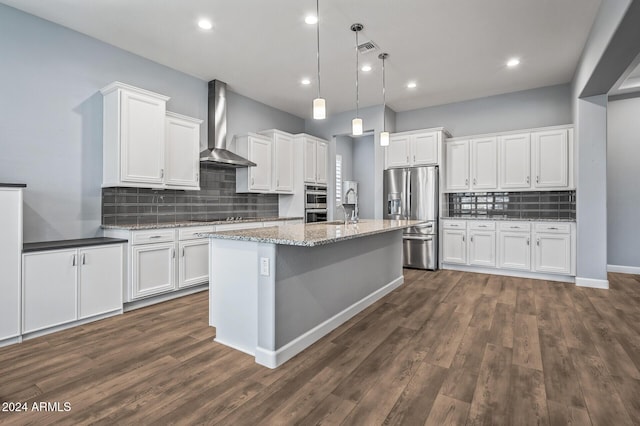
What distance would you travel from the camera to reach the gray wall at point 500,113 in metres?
5.18

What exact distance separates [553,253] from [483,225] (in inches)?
39.8

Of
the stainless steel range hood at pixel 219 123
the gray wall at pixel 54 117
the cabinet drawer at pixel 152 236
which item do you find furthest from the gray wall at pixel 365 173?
the gray wall at pixel 54 117

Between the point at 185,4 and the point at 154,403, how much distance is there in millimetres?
3281

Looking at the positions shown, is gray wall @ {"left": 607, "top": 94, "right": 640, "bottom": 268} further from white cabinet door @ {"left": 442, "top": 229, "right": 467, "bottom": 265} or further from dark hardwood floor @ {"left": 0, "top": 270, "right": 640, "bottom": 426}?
dark hardwood floor @ {"left": 0, "top": 270, "right": 640, "bottom": 426}

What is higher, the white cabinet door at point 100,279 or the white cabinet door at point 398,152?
the white cabinet door at point 398,152

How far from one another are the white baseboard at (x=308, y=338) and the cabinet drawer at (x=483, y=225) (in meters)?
2.58

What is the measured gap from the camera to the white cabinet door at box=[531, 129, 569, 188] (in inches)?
188

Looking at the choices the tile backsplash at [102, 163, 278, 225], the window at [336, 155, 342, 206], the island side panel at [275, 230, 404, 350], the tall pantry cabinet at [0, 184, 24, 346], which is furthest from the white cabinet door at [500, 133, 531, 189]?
the tall pantry cabinet at [0, 184, 24, 346]

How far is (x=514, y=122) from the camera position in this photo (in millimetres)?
5480

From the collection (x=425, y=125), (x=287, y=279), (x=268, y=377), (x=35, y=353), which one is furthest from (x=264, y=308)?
(x=425, y=125)

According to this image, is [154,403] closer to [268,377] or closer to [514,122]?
→ [268,377]

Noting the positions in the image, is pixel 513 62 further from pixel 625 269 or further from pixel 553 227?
pixel 625 269

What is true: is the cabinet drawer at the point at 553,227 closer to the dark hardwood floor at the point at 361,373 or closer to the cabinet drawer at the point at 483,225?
the cabinet drawer at the point at 483,225

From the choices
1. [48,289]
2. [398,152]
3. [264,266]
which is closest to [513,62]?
[398,152]
